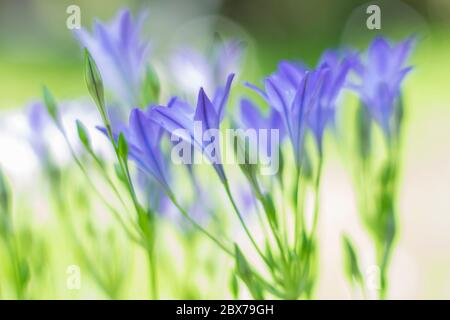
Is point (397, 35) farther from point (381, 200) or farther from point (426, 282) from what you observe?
point (381, 200)

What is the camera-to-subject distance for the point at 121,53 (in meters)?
0.48

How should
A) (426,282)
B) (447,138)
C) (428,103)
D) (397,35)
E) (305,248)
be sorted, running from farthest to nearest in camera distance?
1. (397,35)
2. (428,103)
3. (447,138)
4. (426,282)
5. (305,248)

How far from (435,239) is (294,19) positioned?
40.1 inches

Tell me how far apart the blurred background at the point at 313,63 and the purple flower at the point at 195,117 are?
0.21m

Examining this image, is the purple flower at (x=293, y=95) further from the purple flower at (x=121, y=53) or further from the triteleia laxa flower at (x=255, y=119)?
the purple flower at (x=121, y=53)

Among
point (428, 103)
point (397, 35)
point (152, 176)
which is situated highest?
point (397, 35)

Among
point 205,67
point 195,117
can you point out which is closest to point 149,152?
point 195,117

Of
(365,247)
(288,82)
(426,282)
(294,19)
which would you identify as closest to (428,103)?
(294,19)

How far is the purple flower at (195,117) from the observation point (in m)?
0.37

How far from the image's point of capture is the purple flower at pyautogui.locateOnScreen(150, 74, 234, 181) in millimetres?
366

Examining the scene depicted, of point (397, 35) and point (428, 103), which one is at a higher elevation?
point (397, 35)

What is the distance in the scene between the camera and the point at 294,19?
166 centimetres

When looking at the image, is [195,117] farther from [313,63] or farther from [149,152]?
[313,63]

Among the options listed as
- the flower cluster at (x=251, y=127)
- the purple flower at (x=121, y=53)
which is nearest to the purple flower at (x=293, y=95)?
the flower cluster at (x=251, y=127)
